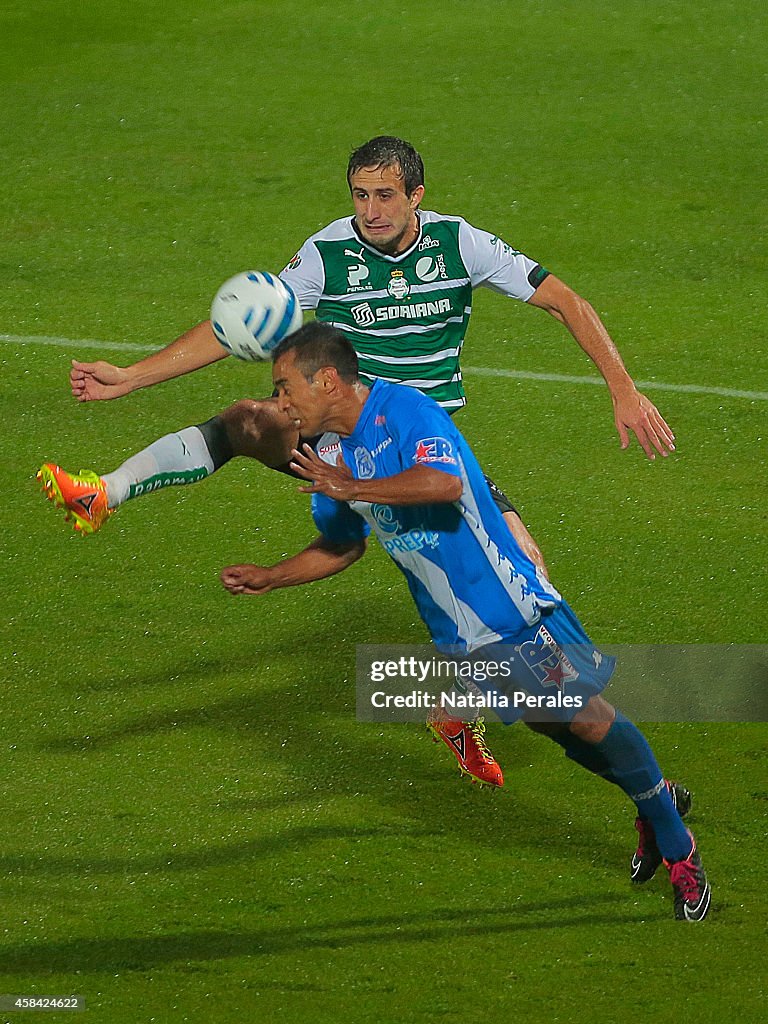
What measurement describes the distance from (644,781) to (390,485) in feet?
4.78

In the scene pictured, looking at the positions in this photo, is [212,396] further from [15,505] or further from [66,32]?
[66,32]

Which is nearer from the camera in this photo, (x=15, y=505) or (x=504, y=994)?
(x=504, y=994)

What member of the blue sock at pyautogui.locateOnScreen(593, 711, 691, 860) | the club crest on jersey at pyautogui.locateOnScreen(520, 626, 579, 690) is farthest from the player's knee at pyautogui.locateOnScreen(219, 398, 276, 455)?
the blue sock at pyautogui.locateOnScreen(593, 711, 691, 860)

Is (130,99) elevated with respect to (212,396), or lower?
elevated

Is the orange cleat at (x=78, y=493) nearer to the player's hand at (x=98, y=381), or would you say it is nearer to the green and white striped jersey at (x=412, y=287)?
the player's hand at (x=98, y=381)

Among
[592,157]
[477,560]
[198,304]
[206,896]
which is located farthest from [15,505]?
[592,157]

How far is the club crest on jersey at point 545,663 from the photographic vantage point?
5.69m

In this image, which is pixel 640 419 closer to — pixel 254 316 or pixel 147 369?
pixel 254 316

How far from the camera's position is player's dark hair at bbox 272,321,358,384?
5.54m

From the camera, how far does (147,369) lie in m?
6.83

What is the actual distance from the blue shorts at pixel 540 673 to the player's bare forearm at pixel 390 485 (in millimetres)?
643

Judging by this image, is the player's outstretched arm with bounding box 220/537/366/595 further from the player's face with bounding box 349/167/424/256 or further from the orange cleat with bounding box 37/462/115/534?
the player's face with bounding box 349/167/424/256

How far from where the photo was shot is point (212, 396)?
33.7 ft

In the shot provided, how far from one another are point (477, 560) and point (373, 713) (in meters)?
1.89
